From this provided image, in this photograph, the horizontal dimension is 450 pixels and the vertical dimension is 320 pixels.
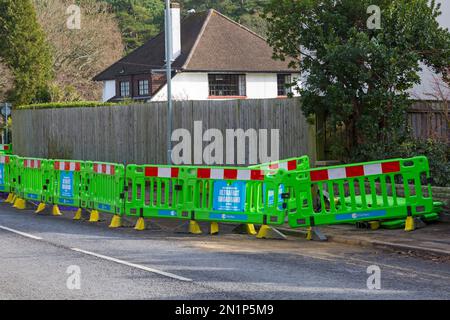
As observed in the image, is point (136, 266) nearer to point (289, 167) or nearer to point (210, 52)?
point (289, 167)

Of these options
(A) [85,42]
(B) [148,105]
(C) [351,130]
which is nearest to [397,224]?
(C) [351,130]

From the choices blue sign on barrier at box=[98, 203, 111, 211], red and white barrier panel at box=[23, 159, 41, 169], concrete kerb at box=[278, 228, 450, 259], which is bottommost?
concrete kerb at box=[278, 228, 450, 259]

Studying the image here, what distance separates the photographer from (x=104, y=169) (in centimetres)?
1627

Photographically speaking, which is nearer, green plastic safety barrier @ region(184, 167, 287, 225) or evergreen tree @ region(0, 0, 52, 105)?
green plastic safety barrier @ region(184, 167, 287, 225)

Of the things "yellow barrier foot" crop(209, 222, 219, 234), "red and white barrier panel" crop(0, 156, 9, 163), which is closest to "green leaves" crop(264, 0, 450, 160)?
"yellow barrier foot" crop(209, 222, 219, 234)

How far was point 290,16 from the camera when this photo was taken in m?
17.4

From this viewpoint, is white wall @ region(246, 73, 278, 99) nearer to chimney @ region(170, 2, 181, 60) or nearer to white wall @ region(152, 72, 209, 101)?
white wall @ region(152, 72, 209, 101)

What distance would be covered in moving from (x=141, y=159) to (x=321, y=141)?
331 inches

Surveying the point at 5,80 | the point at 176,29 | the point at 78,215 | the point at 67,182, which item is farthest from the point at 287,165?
the point at 5,80

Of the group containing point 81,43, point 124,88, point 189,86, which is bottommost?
point 189,86

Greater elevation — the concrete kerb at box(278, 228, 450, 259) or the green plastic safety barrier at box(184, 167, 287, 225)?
the green plastic safety barrier at box(184, 167, 287, 225)

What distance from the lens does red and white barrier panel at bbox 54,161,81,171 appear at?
17.3 metres

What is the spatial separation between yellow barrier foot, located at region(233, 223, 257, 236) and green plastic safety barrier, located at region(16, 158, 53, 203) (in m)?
5.56

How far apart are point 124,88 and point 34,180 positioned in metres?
31.8
